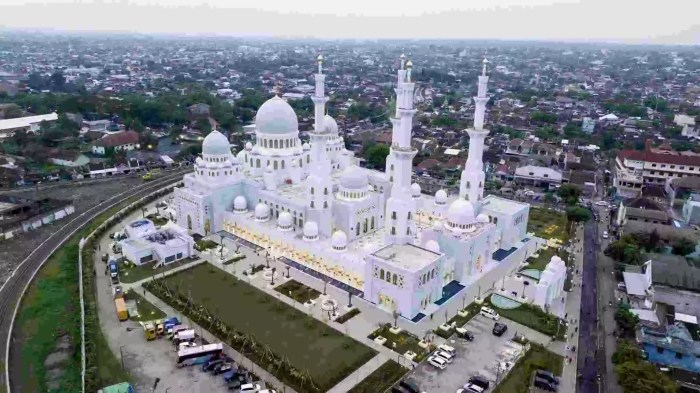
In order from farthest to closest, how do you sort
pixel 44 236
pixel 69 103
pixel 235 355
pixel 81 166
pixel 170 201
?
pixel 69 103 < pixel 81 166 < pixel 170 201 < pixel 44 236 < pixel 235 355

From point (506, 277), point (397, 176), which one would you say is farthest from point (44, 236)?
point (506, 277)

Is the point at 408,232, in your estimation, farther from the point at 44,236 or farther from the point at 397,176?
the point at 44,236

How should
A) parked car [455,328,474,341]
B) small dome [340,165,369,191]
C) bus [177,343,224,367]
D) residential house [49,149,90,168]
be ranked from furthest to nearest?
residential house [49,149,90,168] < small dome [340,165,369,191] < parked car [455,328,474,341] < bus [177,343,224,367]

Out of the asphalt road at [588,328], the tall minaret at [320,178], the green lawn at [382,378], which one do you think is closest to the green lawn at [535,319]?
the asphalt road at [588,328]

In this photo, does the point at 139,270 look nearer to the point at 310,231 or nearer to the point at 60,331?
the point at 60,331

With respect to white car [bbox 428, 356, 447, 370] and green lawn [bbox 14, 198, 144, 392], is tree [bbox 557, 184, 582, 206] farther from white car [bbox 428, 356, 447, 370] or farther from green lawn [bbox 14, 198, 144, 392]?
green lawn [bbox 14, 198, 144, 392]

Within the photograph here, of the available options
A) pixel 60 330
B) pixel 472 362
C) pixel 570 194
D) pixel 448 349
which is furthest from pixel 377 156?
pixel 60 330

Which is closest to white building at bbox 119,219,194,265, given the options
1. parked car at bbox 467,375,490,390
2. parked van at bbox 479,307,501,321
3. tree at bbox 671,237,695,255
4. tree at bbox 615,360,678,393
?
parked van at bbox 479,307,501,321
